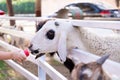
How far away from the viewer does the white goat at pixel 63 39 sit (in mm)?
3135

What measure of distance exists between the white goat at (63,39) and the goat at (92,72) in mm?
788

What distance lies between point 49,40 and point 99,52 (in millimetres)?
463

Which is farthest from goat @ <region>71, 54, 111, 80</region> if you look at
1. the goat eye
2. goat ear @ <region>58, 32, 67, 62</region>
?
the goat eye

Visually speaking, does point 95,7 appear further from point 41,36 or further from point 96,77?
point 96,77

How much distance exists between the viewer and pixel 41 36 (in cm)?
323

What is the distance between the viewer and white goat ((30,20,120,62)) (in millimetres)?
3135

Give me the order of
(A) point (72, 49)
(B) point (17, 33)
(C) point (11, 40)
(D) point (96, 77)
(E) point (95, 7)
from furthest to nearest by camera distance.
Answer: (E) point (95, 7) < (C) point (11, 40) < (B) point (17, 33) < (A) point (72, 49) < (D) point (96, 77)

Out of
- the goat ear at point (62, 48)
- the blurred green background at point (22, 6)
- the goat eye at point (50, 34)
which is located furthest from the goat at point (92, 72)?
the blurred green background at point (22, 6)

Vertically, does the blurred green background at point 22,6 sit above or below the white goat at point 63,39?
below

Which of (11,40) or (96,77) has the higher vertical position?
(96,77)

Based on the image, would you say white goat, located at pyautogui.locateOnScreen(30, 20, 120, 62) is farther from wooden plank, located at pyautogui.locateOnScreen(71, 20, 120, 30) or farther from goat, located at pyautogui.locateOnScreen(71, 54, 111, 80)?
goat, located at pyautogui.locateOnScreen(71, 54, 111, 80)

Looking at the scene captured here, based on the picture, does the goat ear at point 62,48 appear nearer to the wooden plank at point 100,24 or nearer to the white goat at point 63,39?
the white goat at point 63,39

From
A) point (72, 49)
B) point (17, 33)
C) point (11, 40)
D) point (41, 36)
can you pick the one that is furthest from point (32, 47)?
point (11, 40)

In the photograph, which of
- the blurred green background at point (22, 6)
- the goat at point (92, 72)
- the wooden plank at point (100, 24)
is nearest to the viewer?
the goat at point (92, 72)
